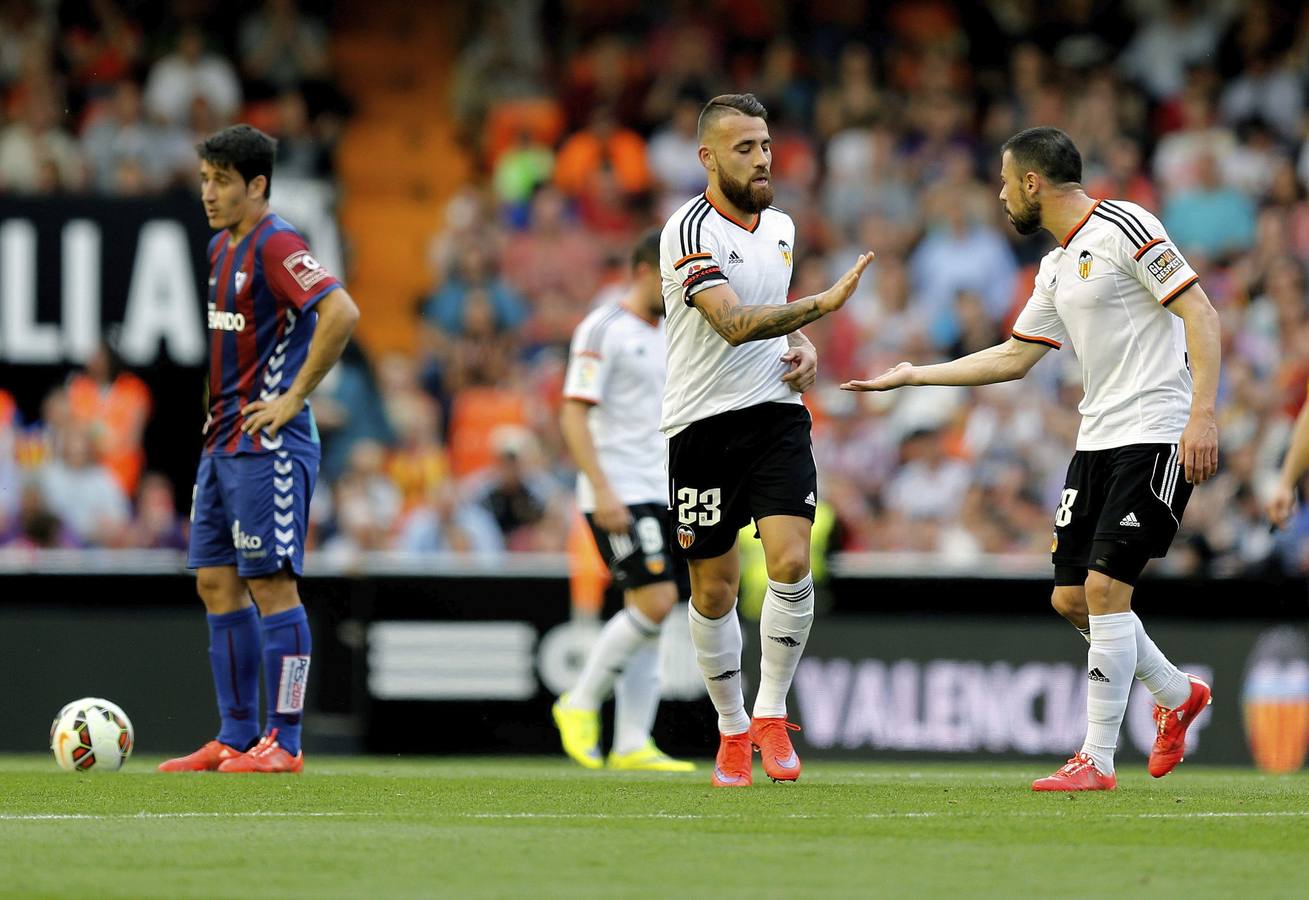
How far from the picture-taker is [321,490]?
15594 mm

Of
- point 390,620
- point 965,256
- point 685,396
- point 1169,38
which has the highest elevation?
point 1169,38

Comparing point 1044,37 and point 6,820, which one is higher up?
point 1044,37

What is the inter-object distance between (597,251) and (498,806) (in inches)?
448

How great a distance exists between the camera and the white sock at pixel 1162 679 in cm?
788

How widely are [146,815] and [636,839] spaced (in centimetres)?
170

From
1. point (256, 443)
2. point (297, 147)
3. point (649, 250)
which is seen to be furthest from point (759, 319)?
point (297, 147)

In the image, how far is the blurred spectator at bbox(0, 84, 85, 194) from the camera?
1762 cm

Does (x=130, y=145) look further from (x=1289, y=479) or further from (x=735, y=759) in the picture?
(x=1289, y=479)

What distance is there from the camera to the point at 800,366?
7.73m

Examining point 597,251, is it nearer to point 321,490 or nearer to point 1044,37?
point 321,490

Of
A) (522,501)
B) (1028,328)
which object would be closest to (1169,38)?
(522,501)

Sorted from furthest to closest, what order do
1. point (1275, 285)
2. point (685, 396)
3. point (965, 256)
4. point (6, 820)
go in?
point (965, 256)
point (1275, 285)
point (685, 396)
point (6, 820)

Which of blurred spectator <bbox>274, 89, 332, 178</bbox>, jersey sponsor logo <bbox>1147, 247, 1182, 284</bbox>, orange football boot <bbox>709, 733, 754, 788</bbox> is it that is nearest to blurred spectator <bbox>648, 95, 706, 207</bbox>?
blurred spectator <bbox>274, 89, 332, 178</bbox>

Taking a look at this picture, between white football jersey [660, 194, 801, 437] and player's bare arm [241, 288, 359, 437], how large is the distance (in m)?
1.49
